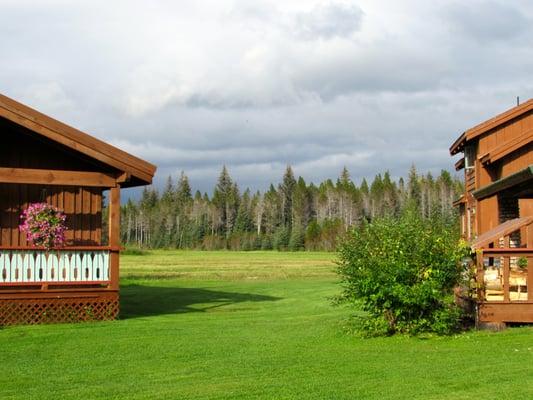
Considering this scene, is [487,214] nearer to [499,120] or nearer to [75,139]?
[499,120]

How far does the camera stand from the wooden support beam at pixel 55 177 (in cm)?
1709

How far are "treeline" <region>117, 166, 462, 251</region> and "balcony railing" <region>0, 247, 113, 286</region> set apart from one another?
9969 centimetres

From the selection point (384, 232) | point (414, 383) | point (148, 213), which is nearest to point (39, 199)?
point (384, 232)

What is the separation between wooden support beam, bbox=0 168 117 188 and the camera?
17094 millimetres

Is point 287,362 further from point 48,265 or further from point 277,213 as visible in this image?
point 277,213

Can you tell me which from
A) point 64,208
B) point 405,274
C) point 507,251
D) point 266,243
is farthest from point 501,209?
point 266,243

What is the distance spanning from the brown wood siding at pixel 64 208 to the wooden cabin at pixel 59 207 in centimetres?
2

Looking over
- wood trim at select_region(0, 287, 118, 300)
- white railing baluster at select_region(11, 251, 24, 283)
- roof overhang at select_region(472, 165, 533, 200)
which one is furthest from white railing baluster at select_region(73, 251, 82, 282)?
roof overhang at select_region(472, 165, 533, 200)

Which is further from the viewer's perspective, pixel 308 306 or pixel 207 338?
pixel 308 306

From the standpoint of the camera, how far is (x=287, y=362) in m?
11.3

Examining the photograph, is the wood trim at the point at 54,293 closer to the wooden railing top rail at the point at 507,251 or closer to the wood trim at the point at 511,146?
the wooden railing top rail at the point at 507,251

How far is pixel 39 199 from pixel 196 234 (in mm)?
111601

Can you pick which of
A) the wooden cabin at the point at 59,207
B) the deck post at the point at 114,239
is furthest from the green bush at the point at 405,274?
the wooden cabin at the point at 59,207

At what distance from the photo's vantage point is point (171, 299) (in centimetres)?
2500
